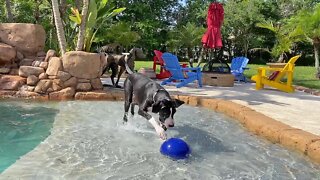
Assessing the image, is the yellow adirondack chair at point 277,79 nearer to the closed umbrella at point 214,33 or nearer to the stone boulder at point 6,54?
the closed umbrella at point 214,33

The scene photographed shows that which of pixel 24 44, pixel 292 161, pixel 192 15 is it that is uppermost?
pixel 192 15

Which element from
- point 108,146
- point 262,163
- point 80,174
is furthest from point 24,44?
point 262,163

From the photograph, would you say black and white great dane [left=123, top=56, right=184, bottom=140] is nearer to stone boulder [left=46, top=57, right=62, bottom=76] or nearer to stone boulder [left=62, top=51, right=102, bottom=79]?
stone boulder [left=62, top=51, right=102, bottom=79]

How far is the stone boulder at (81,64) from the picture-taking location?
822 centimetres

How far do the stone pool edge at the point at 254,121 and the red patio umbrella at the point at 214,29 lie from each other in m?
3.73

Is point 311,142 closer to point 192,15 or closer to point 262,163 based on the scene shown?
point 262,163

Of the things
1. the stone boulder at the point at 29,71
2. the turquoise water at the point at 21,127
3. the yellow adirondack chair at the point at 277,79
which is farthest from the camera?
the yellow adirondack chair at the point at 277,79

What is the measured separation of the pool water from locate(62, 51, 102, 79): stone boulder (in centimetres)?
267

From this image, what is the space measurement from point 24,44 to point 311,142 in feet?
24.9

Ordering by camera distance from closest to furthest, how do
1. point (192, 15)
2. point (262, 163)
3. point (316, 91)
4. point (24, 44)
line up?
point (262, 163), point (24, 44), point (316, 91), point (192, 15)

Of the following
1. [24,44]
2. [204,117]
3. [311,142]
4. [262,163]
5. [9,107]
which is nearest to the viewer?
[262,163]

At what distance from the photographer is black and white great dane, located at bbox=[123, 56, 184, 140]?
4.04 metres

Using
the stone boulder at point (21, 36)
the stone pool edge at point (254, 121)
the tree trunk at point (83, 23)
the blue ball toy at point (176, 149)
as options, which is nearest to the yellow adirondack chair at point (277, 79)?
the stone pool edge at point (254, 121)

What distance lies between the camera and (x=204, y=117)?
6.32 m
